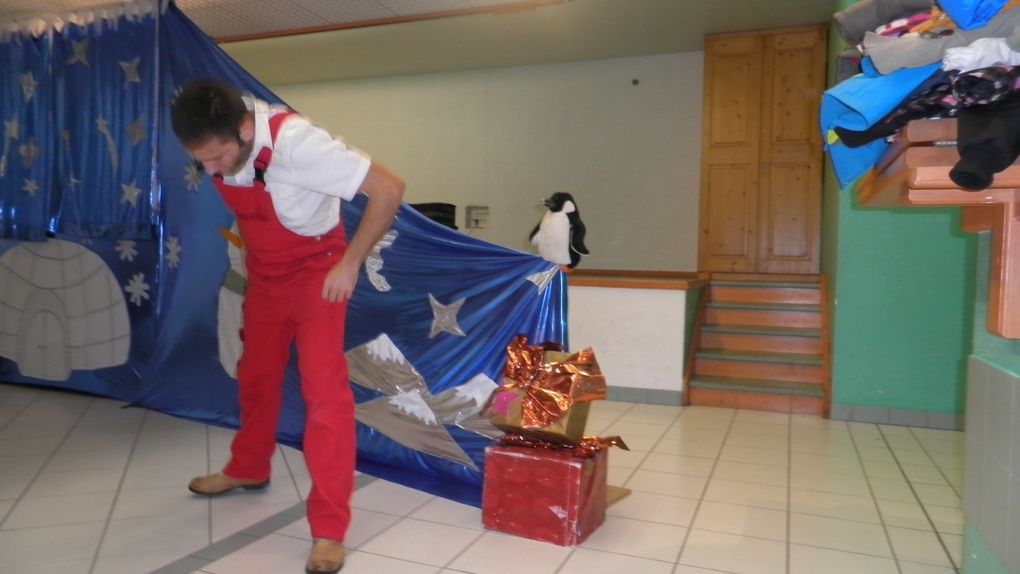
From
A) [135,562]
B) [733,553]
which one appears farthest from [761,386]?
[135,562]

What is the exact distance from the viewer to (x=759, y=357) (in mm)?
4938

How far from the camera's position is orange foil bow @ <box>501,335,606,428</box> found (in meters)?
2.16

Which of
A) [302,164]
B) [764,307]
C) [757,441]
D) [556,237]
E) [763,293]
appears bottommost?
[757,441]

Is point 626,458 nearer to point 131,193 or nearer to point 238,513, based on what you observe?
point 238,513

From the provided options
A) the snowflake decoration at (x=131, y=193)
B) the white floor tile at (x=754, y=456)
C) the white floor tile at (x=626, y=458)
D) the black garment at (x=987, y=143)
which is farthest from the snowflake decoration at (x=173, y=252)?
the black garment at (x=987, y=143)

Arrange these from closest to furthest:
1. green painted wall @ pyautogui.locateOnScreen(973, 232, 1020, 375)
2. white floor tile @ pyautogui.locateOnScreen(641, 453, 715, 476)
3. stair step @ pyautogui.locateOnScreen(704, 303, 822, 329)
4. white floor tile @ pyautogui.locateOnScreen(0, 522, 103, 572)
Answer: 1. green painted wall @ pyautogui.locateOnScreen(973, 232, 1020, 375)
2. white floor tile @ pyautogui.locateOnScreen(0, 522, 103, 572)
3. white floor tile @ pyautogui.locateOnScreen(641, 453, 715, 476)
4. stair step @ pyautogui.locateOnScreen(704, 303, 822, 329)

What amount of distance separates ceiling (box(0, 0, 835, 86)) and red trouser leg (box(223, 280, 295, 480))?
10.2 ft

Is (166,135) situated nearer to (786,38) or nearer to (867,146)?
(867,146)

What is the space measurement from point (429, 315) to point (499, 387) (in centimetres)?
45

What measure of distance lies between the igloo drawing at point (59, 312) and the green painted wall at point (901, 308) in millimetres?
4121

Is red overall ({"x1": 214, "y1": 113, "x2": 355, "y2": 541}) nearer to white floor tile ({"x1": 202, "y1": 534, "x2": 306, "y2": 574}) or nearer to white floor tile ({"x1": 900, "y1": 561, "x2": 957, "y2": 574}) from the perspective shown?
white floor tile ({"x1": 202, "y1": 534, "x2": 306, "y2": 574})

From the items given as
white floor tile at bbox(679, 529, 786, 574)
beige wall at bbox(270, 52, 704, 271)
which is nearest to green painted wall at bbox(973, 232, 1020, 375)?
white floor tile at bbox(679, 529, 786, 574)

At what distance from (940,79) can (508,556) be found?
1620 mm

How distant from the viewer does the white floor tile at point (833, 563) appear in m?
2.03
